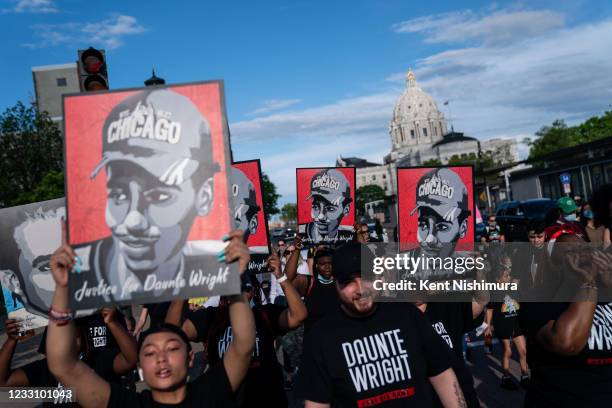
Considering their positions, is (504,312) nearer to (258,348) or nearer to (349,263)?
(258,348)

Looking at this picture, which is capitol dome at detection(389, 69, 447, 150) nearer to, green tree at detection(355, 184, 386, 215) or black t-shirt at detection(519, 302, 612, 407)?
green tree at detection(355, 184, 386, 215)

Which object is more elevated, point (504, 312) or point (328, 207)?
point (328, 207)

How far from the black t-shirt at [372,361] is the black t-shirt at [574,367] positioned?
2.22 feet

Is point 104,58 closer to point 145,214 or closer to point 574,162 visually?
point 145,214

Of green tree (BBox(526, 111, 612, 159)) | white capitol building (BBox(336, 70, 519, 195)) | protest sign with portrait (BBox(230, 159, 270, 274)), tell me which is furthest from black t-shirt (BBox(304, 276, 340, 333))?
white capitol building (BBox(336, 70, 519, 195))

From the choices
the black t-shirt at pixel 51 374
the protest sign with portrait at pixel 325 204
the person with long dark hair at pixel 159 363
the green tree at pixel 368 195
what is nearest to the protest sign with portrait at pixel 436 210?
the protest sign with portrait at pixel 325 204

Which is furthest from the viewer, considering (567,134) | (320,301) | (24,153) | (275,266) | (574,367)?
(567,134)

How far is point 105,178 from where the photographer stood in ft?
10.3

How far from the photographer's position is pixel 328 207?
→ 9945 millimetres

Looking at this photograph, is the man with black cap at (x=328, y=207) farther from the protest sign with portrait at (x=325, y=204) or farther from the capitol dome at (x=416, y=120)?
the capitol dome at (x=416, y=120)

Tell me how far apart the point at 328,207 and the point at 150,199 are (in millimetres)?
6904

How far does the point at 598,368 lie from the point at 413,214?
12.6ft

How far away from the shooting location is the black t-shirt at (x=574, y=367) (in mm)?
3648

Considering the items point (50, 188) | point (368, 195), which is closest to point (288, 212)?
point (368, 195)
